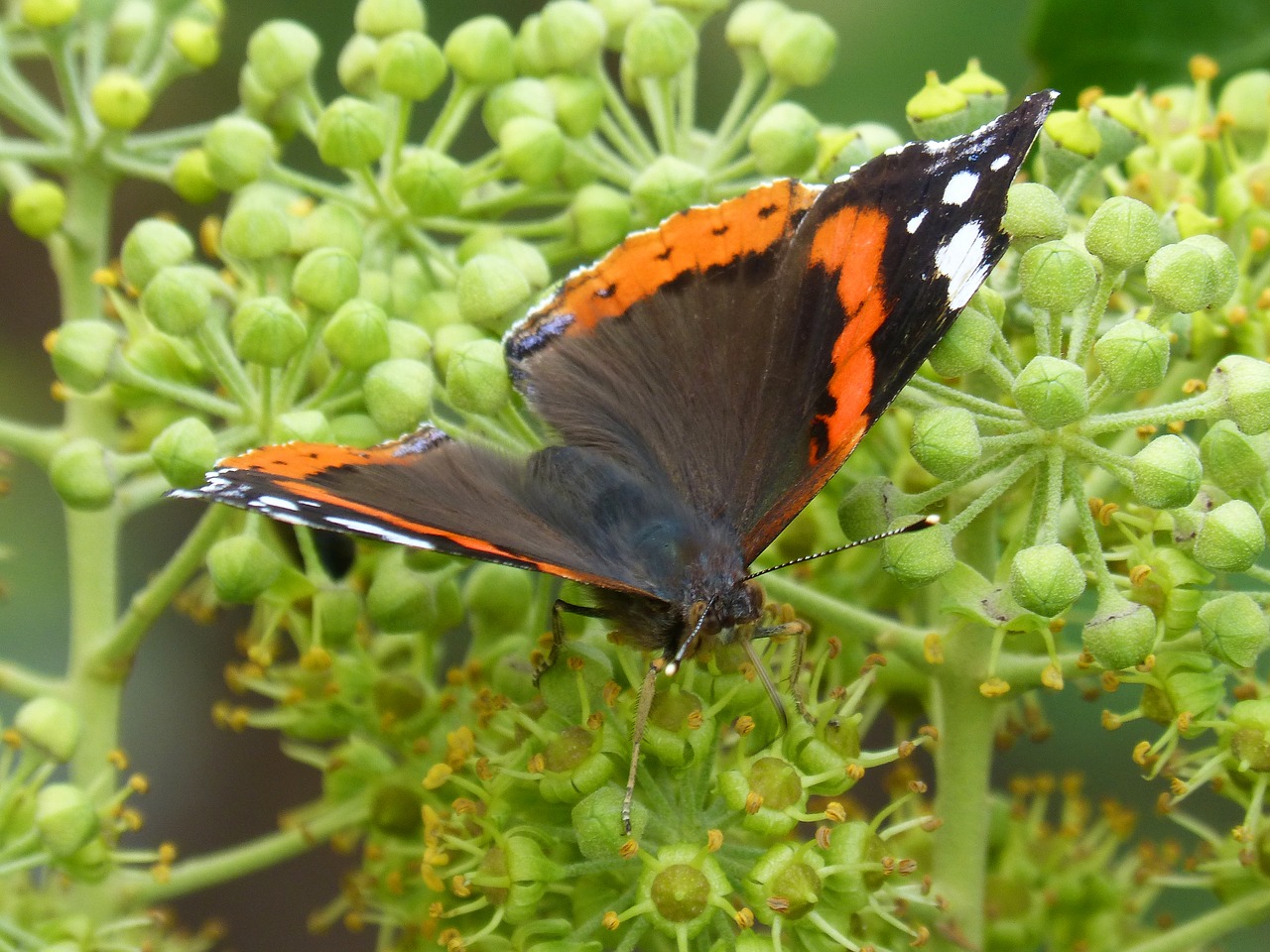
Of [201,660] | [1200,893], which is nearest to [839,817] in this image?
[1200,893]

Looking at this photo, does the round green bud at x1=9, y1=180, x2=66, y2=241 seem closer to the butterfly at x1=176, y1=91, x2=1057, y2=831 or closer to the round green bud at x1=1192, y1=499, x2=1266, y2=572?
the butterfly at x1=176, y1=91, x2=1057, y2=831

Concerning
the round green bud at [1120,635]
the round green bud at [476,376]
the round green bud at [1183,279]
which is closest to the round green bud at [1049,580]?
the round green bud at [1120,635]

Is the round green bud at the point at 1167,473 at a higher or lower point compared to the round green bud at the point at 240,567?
higher

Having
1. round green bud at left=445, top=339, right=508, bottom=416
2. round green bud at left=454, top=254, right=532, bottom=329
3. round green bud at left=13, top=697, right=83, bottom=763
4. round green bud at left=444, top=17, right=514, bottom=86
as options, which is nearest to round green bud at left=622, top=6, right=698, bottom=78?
round green bud at left=444, top=17, right=514, bottom=86

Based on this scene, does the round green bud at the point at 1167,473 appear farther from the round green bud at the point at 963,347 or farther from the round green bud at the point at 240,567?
the round green bud at the point at 240,567

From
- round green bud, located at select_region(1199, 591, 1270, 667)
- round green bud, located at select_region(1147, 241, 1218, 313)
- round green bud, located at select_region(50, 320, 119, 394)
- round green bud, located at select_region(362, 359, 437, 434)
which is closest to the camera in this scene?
round green bud, located at select_region(1199, 591, 1270, 667)

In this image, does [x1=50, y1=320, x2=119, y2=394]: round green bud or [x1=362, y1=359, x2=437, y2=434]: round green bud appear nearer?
[x1=362, y1=359, x2=437, y2=434]: round green bud

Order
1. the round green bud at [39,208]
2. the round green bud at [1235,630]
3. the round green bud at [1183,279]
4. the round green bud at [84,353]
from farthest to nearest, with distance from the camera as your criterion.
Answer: the round green bud at [39,208] < the round green bud at [84,353] < the round green bud at [1183,279] < the round green bud at [1235,630]
